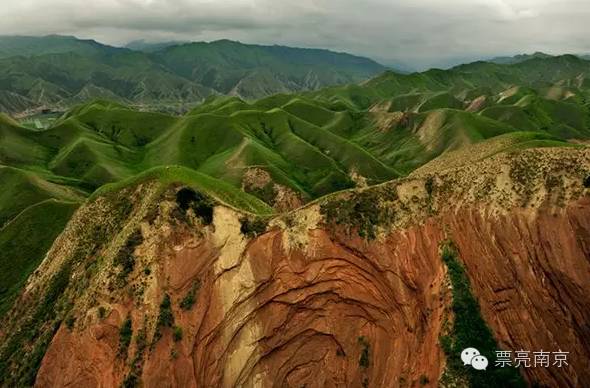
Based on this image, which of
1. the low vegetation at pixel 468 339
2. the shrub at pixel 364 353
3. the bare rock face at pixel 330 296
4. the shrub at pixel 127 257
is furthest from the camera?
the shrub at pixel 127 257

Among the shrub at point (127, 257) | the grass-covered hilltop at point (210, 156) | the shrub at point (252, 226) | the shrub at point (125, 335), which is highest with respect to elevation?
the shrub at point (252, 226)

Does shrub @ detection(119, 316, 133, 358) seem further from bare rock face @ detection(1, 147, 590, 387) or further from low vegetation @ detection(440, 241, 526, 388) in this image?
low vegetation @ detection(440, 241, 526, 388)

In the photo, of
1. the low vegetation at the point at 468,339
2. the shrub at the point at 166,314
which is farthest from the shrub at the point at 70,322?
the low vegetation at the point at 468,339

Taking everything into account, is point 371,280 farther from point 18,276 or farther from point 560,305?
point 18,276

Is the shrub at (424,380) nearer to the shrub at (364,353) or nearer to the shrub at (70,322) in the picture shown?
the shrub at (364,353)

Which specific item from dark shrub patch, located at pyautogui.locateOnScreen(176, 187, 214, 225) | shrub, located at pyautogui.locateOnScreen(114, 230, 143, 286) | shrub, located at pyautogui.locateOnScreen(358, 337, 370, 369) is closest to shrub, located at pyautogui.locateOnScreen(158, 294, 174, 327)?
shrub, located at pyautogui.locateOnScreen(114, 230, 143, 286)

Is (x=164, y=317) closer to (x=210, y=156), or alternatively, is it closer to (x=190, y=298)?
(x=190, y=298)

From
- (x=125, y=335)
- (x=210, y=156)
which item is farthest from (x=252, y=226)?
(x=210, y=156)

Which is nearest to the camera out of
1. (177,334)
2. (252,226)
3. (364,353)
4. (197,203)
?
(177,334)

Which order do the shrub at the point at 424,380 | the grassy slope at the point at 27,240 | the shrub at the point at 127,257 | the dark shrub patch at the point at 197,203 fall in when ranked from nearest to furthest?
the shrub at the point at 424,380
the shrub at the point at 127,257
the dark shrub patch at the point at 197,203
the grassy slope at the point at 27,240
